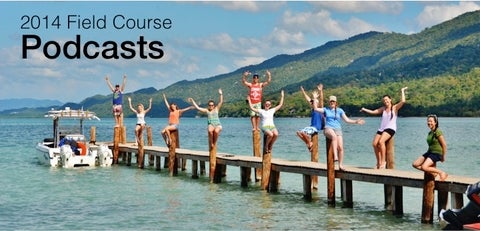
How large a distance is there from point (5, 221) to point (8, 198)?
5121mm

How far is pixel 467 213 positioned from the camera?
15883 mm

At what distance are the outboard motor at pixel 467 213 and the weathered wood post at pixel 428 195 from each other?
66cm

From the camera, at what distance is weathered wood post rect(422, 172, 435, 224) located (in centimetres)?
1714

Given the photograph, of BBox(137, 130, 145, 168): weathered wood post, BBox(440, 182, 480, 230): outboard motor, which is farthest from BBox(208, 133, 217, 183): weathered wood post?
BBox(440, 182, 480, 230): outboard motor

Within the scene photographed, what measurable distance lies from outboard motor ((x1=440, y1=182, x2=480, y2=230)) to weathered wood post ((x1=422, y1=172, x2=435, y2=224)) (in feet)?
2.17

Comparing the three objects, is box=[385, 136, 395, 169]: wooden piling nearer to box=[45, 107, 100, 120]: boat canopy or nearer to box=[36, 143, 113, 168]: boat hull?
box=[36, 143, 113, 168]: boat hull

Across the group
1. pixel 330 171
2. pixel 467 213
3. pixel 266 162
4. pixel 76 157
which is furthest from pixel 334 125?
pixel 76 157

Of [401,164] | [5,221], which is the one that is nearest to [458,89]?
[401,164]

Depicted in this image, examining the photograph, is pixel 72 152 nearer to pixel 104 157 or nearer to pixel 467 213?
pixel 104 157

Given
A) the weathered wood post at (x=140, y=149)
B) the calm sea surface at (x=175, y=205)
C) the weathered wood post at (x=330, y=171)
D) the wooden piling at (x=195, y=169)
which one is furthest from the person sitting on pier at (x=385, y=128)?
the weathered wood post at (x=140, y=149)

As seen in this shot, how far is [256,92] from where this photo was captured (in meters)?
25.3

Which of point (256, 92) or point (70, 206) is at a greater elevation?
point (256, 92)

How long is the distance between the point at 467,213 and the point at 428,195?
5.00ft

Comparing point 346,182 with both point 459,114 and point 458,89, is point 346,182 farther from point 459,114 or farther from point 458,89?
point 458,89
